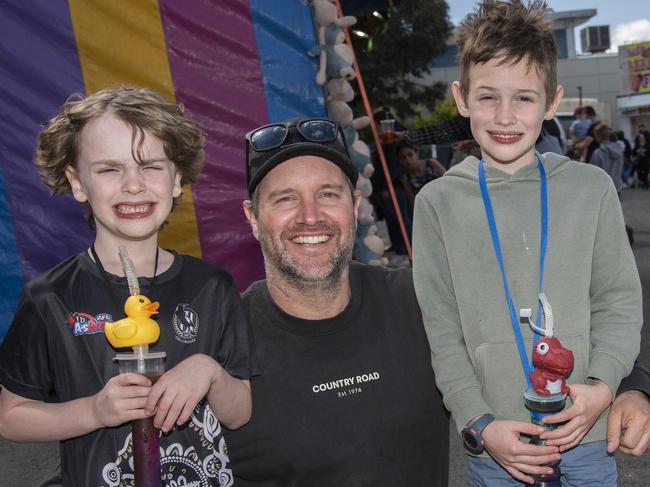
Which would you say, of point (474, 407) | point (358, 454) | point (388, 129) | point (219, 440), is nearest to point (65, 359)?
point (219, 440)

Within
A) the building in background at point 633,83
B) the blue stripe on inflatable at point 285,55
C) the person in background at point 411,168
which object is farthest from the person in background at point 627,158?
the blue stripe on inflatable at point 285,55

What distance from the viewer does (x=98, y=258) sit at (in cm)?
199

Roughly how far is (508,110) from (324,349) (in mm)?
882

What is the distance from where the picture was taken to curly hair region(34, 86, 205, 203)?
2006mm

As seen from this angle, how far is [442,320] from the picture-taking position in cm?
216

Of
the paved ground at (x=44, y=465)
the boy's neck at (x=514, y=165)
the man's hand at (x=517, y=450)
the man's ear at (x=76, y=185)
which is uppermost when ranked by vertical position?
the man's ear at (x=76, y=185)

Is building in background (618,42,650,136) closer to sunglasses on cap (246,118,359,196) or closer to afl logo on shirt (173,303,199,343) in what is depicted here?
sunglasses on cap (246,118,359,196)

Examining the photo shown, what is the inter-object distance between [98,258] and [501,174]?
1.20 meters

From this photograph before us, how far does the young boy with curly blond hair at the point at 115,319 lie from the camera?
5.93 feet

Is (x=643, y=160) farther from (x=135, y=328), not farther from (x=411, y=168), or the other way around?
(x=135, y=328)

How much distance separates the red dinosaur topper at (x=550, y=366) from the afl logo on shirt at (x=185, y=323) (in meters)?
0.87

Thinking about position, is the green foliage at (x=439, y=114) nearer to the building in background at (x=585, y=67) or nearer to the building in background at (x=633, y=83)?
the building in background at (x=585, y=67)

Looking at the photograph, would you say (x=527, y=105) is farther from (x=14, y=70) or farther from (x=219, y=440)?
(x=14, y=70)

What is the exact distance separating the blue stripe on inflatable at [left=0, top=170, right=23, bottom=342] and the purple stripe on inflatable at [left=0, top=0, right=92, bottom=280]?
0.04 metres
